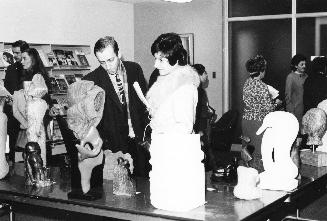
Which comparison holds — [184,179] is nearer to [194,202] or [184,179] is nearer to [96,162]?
[194,202]

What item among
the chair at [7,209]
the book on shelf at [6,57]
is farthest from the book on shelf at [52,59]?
the chair at [7,209]

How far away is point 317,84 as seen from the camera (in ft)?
19.0

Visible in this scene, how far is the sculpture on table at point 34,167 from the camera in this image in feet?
9.63

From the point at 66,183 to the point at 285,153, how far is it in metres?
1.23

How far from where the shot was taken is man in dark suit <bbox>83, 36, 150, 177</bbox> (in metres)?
3.39

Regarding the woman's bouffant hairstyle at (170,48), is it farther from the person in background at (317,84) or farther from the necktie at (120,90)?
the person in background at (317,84)

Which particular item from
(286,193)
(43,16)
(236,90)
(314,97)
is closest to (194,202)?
(286,193)

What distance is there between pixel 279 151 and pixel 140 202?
0.82 meters

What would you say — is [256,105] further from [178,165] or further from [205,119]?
[178,165]

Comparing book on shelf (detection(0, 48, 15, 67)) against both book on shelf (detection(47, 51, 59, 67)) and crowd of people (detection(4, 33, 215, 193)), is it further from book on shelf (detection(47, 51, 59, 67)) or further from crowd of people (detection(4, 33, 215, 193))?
crowd of people (detection(4, 33, 215, 193))

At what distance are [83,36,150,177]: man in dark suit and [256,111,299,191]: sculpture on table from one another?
79 cm

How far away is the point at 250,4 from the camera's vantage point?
1045 cm

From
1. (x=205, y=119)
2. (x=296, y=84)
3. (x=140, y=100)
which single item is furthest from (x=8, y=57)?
(x=140, y=100)

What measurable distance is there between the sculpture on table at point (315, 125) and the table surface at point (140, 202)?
0.30 metres
